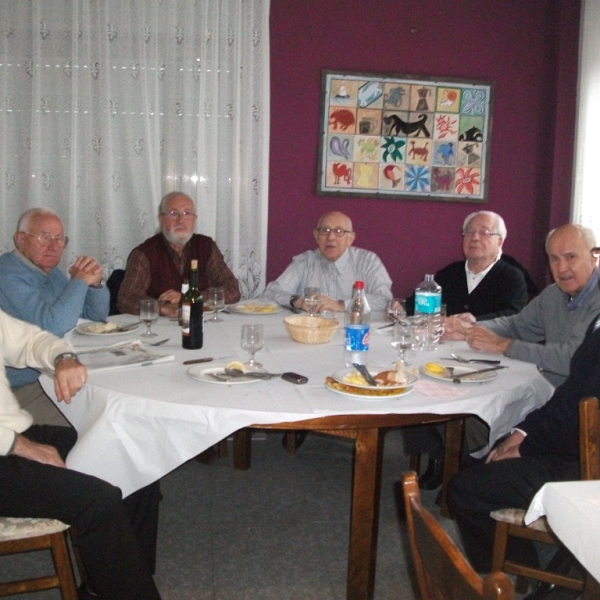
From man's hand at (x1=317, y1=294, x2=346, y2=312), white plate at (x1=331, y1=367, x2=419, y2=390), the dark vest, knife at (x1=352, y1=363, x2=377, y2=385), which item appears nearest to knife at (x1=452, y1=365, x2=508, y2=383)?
white plate at (x1=331, y1=367, x2=419, y2=390)

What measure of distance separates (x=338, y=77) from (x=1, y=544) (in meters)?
3.36

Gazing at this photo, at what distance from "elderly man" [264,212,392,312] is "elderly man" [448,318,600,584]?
1.62 m

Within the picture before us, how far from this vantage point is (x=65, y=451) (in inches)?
81.4

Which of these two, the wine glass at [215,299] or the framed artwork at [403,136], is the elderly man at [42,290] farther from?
the framed artwork at [403,136]

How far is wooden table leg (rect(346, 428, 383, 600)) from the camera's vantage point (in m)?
1.82

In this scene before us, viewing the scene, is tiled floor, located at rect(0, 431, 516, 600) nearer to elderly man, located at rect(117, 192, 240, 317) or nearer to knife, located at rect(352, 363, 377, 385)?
knife, located at rect(352, 363, 377, 385)

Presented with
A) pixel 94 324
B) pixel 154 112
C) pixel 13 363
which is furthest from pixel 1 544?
pixel 154 112

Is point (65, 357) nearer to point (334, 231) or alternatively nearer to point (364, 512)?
point (364, 512)

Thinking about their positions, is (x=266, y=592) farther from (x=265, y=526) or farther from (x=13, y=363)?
(x=13, y=363)

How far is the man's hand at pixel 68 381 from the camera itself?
6.10 ft

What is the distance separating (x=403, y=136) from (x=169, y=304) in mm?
2091

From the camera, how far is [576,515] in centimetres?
114

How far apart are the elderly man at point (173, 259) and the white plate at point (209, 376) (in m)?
1.51

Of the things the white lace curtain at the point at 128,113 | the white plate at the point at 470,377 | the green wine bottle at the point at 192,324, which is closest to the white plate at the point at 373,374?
the white plate at the point at 470,377
